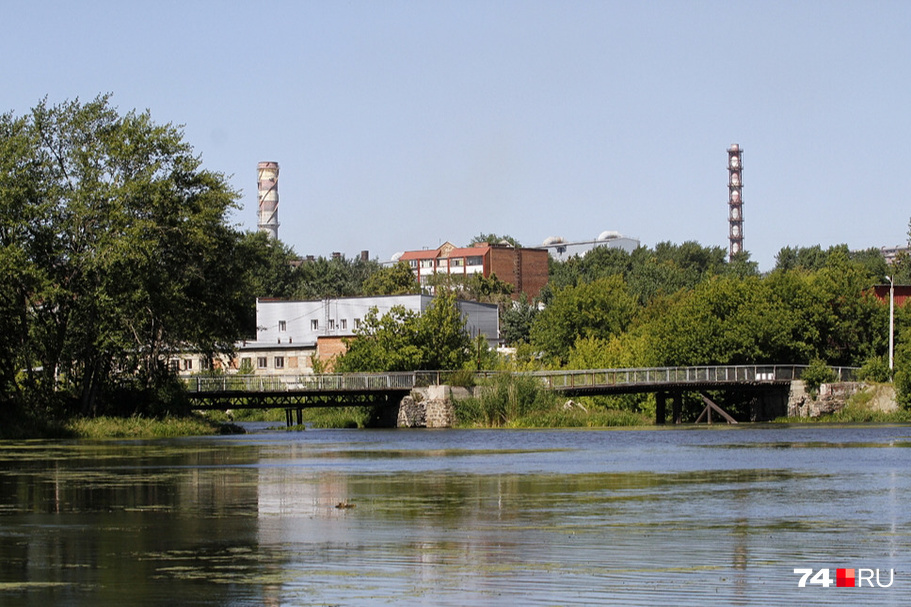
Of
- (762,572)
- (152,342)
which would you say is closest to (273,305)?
(152,342)

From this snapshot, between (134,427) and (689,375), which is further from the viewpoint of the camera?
(689,375)

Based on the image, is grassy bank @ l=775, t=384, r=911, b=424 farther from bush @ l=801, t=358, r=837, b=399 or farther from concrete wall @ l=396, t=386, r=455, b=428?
concrete wall @ l=396, t=386, r=455, b=428

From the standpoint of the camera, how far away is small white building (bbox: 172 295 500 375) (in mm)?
118000

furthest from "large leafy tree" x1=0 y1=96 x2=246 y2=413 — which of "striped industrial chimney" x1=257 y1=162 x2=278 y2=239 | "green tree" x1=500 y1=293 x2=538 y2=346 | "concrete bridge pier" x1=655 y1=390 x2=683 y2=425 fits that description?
"striped industrial chimney" x1=257 y1=162 x2=278 y2=239

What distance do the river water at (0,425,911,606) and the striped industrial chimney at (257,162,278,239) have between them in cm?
15537

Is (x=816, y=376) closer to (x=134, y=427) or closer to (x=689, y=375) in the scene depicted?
(x=689, y=375)

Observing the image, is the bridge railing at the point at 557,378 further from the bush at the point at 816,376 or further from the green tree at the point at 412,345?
the green tree at the point at 412,345

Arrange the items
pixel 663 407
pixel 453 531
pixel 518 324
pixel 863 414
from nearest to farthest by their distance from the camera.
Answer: pixel 453 531 → pixel 863 414 → pixel 663 407 → pixel 518 324

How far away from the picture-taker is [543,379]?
69938mm

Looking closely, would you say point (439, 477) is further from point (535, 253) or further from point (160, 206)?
point (535, 253)

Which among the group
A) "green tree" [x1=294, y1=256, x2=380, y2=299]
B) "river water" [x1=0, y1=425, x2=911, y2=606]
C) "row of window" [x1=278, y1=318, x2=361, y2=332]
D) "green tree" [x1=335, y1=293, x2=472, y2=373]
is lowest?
→ "river water" [x1=0, y1=425, x2=911, y2=606]

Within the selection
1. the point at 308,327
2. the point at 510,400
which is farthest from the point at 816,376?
the point at 308,327

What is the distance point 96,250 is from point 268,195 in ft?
435

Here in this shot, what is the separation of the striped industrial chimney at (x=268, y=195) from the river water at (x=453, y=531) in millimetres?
155367
